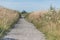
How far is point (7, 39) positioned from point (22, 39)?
27.5 inches

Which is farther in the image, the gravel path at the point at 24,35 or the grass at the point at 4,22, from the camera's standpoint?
the grass at the point at 4,22

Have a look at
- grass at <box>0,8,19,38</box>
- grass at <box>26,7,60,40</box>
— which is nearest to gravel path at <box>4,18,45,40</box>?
grass at <box>0,8,19,38</box>

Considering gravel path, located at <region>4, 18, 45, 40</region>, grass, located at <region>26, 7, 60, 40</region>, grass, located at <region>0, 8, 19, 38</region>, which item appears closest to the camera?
grass, located at <region>26, 7, 60, 40</region>

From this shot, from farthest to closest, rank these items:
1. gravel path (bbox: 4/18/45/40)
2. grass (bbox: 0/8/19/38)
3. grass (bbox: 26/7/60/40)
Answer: grass (bbox: 0/8/19/38) → gravel path (bbox: 4/18/45/40) → grass (bbox: 26/7/60/40)

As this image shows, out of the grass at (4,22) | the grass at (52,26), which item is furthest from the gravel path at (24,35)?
the grass at (52,26)

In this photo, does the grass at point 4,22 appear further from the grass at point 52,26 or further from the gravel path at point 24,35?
the grass at point 52,26

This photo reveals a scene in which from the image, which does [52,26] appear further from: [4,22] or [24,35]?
[4,22]

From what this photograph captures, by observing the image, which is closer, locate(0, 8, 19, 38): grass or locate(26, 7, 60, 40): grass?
locate(26, 7, 60, 40): grass

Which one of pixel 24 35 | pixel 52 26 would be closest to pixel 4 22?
pixel 24 35

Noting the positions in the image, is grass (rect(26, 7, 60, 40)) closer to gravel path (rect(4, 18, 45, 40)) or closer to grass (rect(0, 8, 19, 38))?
gravel path (rect(4, 18, 45, 40))

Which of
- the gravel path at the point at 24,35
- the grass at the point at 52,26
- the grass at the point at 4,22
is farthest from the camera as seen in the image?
the grass at the point at 4,22

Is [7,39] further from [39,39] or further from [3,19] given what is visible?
[3,19]

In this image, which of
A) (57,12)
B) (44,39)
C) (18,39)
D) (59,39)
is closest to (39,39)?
(44,39)

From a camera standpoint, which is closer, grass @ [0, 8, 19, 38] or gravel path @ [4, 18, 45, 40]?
gravel path @ [4, 18, 45, 40]
